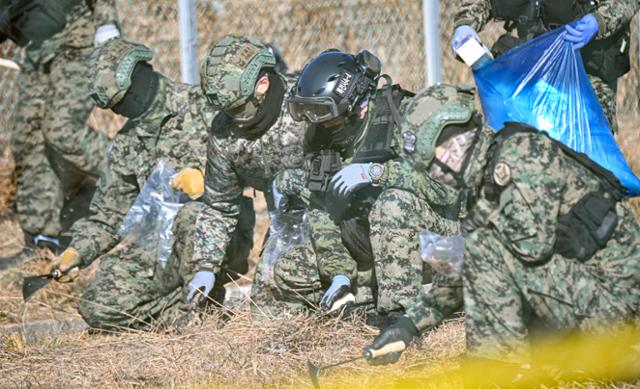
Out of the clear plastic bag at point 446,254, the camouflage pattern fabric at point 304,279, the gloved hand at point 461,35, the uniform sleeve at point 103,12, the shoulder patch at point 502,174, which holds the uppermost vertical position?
the gloved hand at point 461,35

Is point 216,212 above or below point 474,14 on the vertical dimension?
below

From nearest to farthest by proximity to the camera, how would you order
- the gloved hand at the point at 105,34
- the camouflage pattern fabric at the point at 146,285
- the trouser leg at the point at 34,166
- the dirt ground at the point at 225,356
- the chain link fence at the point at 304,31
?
1. the dirt ground at the point at 225,356
2. the camouflage pattern fabric at the point at 146,285
3. the gloved hand at the point at 105,34
4. the trouser leg at the point at 34,166
5. the chain link fence at the point at 304,31

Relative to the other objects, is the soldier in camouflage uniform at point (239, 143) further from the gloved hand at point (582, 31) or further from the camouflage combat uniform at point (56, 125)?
the camouflage combat uniform at point (56, 125)

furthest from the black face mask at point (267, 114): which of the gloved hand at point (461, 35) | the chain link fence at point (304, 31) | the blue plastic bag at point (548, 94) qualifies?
the chain link fence at point (304, 31)

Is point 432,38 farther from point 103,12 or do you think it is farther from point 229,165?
point 229,165

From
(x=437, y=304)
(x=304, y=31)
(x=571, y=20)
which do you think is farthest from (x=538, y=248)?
(x=304, y=31)

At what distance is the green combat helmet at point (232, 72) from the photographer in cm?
545

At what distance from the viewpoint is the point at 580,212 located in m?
4.00

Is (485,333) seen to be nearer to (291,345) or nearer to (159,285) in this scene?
(291,345)

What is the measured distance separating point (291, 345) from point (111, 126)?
218 inches

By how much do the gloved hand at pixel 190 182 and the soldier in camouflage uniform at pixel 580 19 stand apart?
149cm

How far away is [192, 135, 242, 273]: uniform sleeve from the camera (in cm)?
568

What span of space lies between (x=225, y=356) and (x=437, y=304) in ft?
3.69

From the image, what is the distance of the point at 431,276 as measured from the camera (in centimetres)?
520
